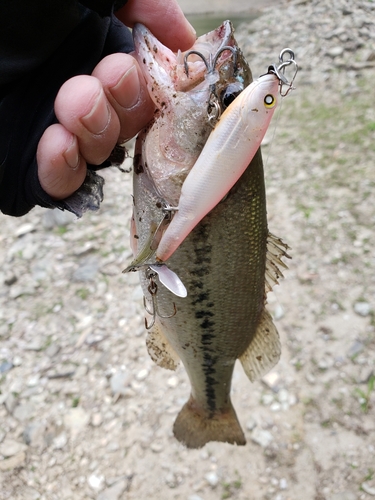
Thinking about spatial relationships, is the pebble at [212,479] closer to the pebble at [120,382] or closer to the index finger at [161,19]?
the pebble at [120,382]

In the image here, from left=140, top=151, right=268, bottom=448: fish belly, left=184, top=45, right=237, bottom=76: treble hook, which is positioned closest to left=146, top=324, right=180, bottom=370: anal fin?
left=140, top=151, right=268, bottom=448: fish belly

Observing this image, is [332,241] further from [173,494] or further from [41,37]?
[41,37]

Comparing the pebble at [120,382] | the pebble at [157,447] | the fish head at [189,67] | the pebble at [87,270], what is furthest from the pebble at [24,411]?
the fish head at [189,67]

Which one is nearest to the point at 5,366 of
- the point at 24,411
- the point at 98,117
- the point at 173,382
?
the point at 24,411

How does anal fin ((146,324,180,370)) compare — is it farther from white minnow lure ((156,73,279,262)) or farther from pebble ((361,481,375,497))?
pebble ((361,481,375,497))

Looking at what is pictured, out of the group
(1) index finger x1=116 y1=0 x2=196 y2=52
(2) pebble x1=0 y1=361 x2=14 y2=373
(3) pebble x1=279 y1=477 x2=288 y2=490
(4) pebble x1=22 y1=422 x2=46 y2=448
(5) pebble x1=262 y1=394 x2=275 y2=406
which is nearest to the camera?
(1) index finger x1=116 y1=0 x2=196 y2=52

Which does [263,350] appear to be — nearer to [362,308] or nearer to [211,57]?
[211,57]
